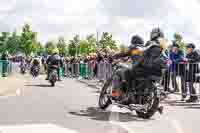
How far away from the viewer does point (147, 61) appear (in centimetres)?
990

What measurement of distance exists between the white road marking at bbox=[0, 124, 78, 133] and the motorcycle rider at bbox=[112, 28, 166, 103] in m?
2.41

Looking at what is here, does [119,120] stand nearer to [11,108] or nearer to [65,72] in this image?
[11,108]

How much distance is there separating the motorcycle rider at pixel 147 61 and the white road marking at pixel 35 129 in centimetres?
241

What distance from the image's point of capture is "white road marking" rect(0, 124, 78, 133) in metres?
7.86

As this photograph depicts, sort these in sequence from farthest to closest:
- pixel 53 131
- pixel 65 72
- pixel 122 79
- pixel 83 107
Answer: pixel 65 72 → pixel 83 107 → pixel 122 79 → pixel 53 131

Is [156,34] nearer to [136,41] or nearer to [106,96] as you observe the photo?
[136,41]

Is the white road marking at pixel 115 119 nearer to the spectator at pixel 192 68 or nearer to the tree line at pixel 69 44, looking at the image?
the spectator at pixel 192 68

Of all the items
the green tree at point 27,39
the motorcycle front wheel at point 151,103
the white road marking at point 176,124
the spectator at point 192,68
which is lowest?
the white road marking at point 176,124

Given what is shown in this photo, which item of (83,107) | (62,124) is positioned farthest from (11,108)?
(62,124)

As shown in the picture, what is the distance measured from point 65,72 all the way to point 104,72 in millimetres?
11766

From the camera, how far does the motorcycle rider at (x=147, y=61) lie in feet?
32.2

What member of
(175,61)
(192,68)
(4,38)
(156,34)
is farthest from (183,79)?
(4,38)

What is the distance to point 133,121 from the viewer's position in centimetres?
939

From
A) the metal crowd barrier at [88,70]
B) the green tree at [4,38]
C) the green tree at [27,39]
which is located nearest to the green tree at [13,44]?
the green tree at [4,38]
